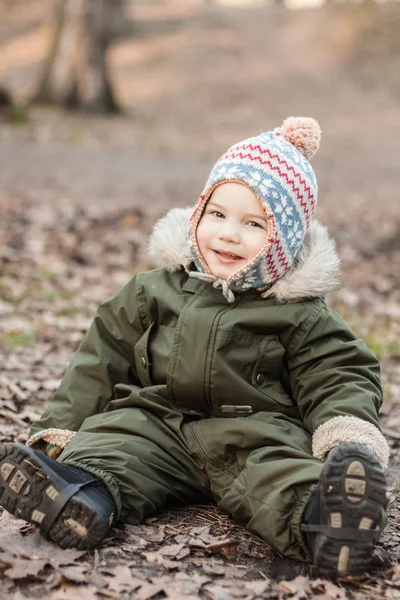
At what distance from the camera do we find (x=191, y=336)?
3111 millimetres

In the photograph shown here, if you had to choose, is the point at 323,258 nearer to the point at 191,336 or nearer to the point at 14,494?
the point at 191,336

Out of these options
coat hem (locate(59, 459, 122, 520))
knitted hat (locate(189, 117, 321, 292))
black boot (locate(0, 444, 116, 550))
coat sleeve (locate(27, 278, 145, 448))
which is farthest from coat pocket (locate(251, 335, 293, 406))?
black boot (locate(0, 444, 116, 550))

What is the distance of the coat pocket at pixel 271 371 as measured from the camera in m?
3.10

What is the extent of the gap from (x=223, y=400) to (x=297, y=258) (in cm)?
73

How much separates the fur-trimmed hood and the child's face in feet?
0.55

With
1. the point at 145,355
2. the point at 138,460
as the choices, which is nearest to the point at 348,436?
the point at 138,460

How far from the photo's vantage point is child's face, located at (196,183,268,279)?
317 centimetres

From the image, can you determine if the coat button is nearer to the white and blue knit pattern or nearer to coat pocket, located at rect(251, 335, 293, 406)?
coat pocket, located at rect(251, 335, 293, 406)

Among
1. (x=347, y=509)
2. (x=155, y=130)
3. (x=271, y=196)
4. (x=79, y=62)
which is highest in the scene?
(x=79, y=62)

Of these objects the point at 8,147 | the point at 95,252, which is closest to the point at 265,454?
the point at 95,252

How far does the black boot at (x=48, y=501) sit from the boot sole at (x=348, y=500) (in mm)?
780

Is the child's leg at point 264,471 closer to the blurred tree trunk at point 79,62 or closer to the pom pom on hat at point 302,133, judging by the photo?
the pom pom on hat at point 302,133

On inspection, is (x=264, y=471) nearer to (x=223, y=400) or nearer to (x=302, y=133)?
(x=223, y=400)

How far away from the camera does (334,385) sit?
3.02 metres
